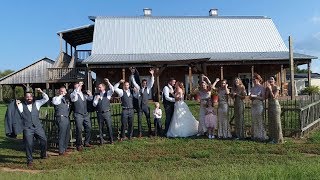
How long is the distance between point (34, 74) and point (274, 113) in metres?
27.0

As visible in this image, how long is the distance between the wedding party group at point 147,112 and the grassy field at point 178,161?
1.42 ft

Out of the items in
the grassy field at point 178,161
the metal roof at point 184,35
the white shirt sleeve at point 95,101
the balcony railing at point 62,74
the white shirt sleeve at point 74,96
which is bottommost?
the grassy field at point 178,161

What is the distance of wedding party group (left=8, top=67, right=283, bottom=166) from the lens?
29.6 ft

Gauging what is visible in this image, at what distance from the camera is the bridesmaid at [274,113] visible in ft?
31.4

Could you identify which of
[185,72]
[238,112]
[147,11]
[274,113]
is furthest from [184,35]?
[274,113]

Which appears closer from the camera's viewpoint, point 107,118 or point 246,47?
point 107,118

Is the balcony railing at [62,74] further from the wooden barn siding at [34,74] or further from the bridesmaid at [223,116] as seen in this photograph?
the bridesmaid at [223,116]

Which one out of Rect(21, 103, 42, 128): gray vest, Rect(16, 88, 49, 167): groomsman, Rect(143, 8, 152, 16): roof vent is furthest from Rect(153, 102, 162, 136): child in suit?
Rect(143, 8, 152, 16): roof vent

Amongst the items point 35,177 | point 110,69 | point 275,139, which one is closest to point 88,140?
point 35,177

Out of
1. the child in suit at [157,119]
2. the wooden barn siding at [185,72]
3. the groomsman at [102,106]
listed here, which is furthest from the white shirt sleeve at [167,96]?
the wooden barn siding at [185,72]

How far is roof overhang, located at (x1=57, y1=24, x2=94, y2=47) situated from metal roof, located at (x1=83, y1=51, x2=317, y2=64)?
406 centimetres

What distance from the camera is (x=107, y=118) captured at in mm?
10141

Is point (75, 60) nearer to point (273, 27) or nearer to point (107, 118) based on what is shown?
point (273, 27)

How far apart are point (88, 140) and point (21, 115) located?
1937 millimetres
